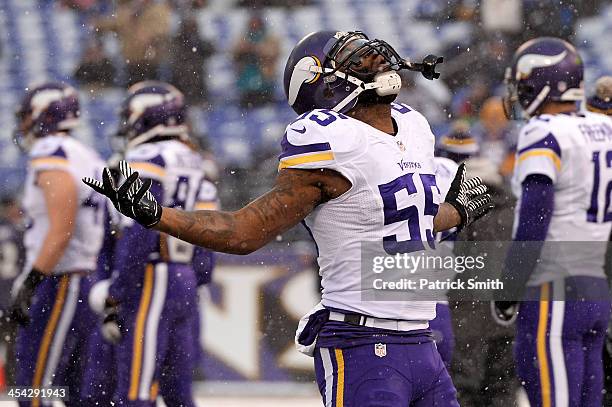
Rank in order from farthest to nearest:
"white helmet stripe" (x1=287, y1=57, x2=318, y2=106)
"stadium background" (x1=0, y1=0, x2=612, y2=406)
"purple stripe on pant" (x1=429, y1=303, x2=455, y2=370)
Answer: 1. "stadium background" (x1=0, y1=0, x2=612, y2=406)
2. "purple stripe on pant" (x1=429, y1=303, x2=455, y2=370)
3. "white helmet stripe" (x1=287, y1=57, x2=318, y2=106)

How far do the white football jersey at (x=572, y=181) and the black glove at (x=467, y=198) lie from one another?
1169 mm

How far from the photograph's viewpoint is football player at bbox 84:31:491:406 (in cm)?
312

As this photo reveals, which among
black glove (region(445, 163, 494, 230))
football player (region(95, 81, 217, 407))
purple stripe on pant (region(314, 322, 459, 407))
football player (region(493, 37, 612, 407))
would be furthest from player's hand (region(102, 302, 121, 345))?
purple stripe on pant (region(314, 322, 459, 407))

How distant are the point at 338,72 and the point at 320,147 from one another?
339mm

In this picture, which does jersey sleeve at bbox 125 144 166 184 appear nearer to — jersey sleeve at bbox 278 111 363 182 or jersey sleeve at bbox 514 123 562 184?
jersey sleeve at bbox 514 123 562 184

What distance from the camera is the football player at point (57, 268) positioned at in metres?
5.58

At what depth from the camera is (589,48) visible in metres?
10.0

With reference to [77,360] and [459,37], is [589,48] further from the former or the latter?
[77,360]

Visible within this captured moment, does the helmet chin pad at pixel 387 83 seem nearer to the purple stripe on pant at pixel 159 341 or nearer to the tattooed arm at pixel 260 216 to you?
the tattooed arm at pixel 260 216

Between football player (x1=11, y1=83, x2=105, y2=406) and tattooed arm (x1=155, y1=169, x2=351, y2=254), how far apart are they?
2687mm

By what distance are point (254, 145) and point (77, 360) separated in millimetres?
3847

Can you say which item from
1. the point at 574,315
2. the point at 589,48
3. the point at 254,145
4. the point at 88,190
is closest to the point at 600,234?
the point at 574,315

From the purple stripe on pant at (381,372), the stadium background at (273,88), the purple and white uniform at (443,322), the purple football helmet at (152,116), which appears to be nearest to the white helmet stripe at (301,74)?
the purple stripe on pant at (381,372)

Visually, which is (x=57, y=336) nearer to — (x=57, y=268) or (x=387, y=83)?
(x=57, y=268)
